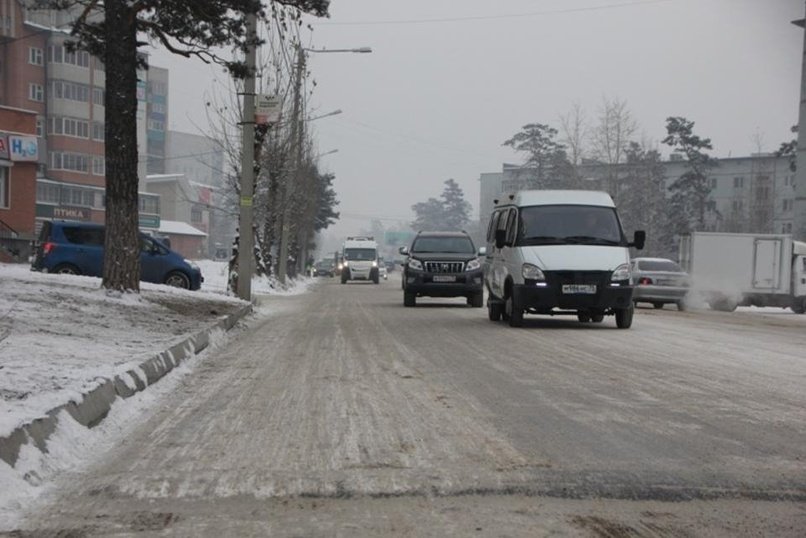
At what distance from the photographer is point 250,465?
5207mm

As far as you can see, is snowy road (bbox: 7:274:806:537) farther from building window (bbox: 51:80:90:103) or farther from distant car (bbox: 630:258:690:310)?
building window (bbox: 51:80:90:103)

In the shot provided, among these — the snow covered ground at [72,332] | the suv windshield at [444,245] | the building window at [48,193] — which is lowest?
the snow covered ground at [72,332]

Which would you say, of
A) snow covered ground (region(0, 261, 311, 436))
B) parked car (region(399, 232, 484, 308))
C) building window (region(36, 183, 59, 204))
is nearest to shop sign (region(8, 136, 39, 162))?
snow covered ground (region(0, 261, 311, 436))

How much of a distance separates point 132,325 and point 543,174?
73.6 metres

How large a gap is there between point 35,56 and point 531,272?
219ft

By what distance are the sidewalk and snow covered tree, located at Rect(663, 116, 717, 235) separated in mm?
62560

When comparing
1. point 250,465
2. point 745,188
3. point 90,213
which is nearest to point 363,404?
point 250,465

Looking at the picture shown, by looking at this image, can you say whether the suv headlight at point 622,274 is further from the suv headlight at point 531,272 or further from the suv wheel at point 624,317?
the suv headlight at point 531,272

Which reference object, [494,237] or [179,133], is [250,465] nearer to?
[494,237]

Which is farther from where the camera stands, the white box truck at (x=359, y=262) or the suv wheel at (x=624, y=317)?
the white box truck at (x=359, y=262)

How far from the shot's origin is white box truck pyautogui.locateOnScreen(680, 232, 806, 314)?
28047 mm

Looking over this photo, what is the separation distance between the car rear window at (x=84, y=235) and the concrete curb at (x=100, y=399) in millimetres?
12208

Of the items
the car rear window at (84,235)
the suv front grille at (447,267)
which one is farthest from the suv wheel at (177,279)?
the suv front grille at (447,267)

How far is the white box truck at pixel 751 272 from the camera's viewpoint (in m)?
28.0
